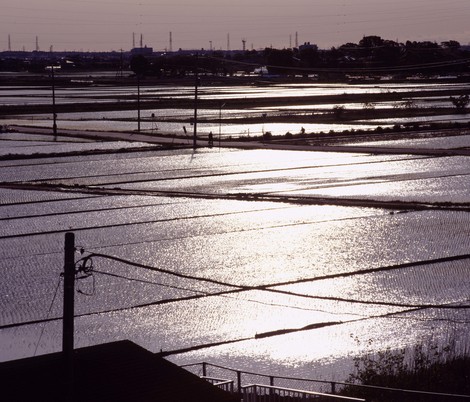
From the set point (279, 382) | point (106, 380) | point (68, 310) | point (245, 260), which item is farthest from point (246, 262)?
point (68, 310)

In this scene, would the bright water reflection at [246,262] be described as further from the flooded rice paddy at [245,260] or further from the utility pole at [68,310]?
the utility pole at [68,310]

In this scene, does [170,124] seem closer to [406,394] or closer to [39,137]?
[39,137]

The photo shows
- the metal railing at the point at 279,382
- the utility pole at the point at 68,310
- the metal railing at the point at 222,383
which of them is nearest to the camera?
the utility pole at the point at 68,310

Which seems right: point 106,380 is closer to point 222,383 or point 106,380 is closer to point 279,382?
point 222,383

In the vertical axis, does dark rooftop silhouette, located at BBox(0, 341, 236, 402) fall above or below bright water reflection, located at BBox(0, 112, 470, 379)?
above

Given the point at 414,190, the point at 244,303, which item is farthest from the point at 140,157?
the point at 244,303

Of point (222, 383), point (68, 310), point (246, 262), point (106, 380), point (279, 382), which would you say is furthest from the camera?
point (246, 262)

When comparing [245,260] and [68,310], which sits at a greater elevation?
[68,310]

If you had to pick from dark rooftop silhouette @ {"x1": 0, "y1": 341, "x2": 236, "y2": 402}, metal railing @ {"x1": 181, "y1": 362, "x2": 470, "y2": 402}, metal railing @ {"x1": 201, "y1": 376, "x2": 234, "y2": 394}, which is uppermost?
dark rooftop silhouette @ {"x1": 0, "y1": 341, "x2": 236, "y2": 402}

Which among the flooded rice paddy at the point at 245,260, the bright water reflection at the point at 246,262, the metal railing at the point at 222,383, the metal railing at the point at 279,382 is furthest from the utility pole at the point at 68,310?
the bright water reflection at the point at 246,262

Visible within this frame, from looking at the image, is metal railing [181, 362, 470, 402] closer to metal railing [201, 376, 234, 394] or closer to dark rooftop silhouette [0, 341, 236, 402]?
metal railing [201, 376, 234, 394]

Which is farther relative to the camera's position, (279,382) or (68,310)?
(279,382)

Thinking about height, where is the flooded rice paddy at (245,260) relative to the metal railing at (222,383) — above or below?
below

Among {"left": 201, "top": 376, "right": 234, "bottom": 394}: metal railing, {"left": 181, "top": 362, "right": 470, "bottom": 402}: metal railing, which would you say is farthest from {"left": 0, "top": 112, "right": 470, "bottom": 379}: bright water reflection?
{"left": 201, "top": 376, "right": 234, "bottom": 394}: metal railing
